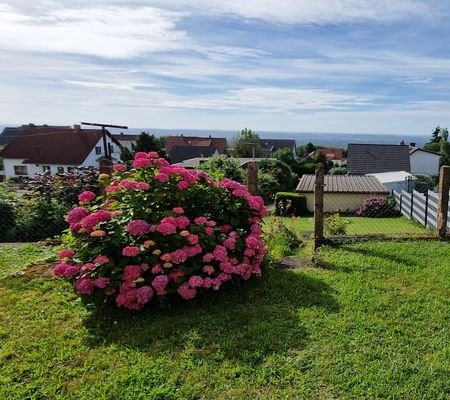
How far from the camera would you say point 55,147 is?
33031 mm

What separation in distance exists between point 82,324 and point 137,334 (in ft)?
1.91

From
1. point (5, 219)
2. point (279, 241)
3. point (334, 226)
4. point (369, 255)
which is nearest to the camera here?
point (369, 255)

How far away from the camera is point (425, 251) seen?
222 inches

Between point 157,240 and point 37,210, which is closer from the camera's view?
point 157,240

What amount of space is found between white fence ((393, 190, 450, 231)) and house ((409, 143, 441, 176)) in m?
22.1

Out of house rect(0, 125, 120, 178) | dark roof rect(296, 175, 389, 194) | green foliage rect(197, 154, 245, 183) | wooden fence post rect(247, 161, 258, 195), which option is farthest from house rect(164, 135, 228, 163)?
wooden fence post rect(247, 161, 258, 195)

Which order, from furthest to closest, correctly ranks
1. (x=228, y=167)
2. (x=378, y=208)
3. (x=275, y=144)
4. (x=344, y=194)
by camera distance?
(x=275, y=144)
(x=344, y=194)
(x=228, y=167)
(x=378, y=208)

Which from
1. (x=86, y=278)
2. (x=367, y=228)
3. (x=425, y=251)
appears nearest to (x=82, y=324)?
(x=86, y=278)

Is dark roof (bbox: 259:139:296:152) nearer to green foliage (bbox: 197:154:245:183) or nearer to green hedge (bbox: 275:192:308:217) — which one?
green foliage (bbox: 197:154:245:183)

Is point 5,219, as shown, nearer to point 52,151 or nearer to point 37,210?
point 37,210

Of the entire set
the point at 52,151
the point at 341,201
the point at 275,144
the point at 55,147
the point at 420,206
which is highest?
the point at 275,144

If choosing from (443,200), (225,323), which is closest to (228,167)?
(443,200)

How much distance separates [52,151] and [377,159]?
2886 cm

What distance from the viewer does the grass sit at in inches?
101
